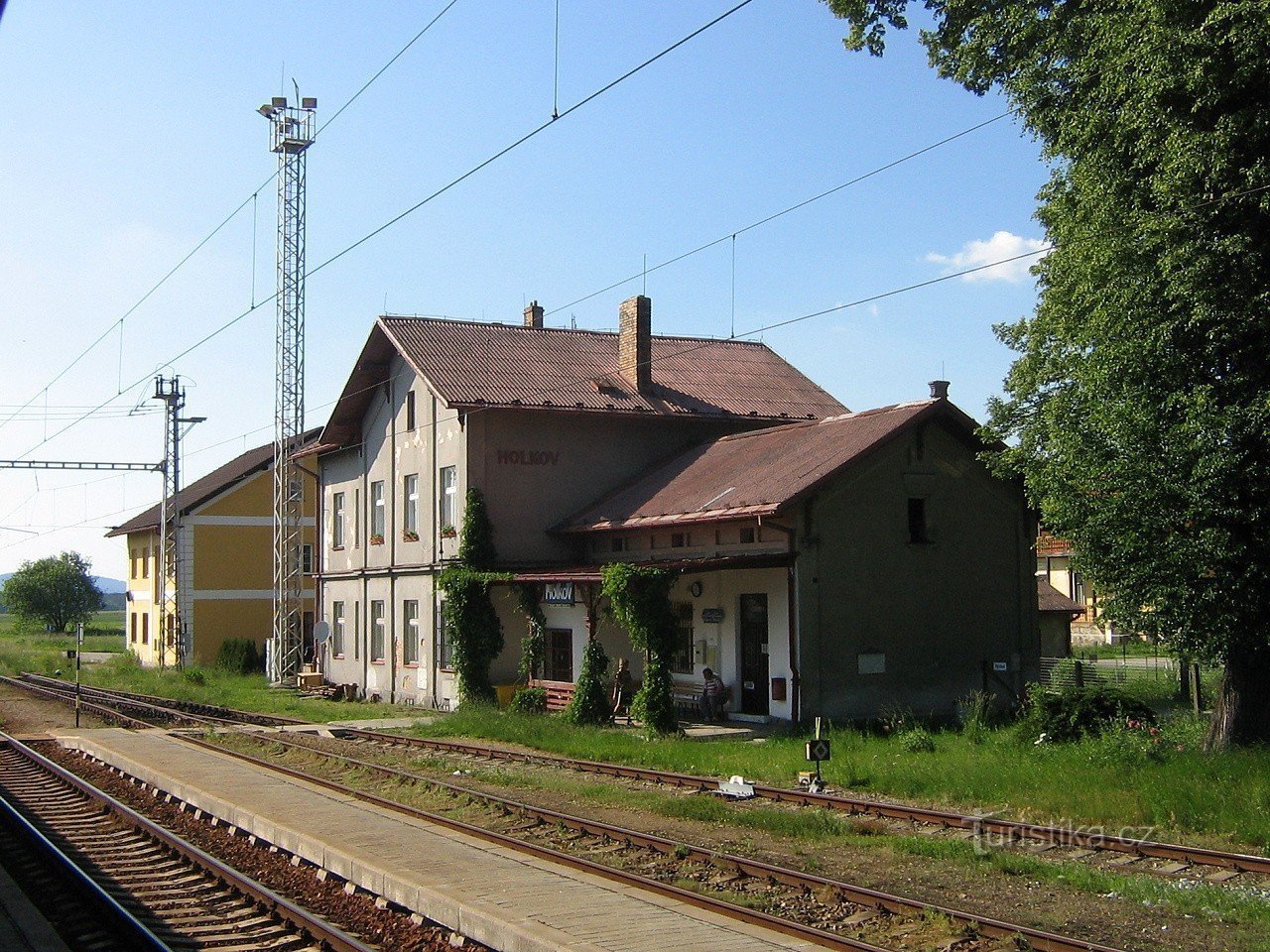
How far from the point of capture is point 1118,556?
15.5 meters

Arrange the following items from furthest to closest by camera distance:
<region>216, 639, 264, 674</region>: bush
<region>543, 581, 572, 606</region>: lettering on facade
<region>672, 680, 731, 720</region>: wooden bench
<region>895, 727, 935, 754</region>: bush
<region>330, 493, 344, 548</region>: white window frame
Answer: <region>216, 639, 264, 674</region>: bush < <region>330, 493, 344, 548</region>: white window frame < <region>543, 581, 572, 606</region>: lettering on facade < <region>672, 680, 731, 720</region>: wooden bench < <region>895, 727, 935, 754</region>: bush

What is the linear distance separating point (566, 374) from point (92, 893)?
20561 millimetres

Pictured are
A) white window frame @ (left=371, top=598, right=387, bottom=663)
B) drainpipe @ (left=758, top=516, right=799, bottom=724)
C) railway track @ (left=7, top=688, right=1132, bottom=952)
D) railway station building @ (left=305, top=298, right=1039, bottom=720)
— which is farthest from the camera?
white window frame @ (left=371, top=598, right=387, bottom=663)

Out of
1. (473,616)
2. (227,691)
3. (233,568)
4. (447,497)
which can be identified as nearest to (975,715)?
(473,616)

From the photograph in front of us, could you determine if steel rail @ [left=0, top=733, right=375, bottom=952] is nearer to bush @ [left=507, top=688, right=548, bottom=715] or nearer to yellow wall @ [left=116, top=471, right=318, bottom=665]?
bush @ [left=507, top=688, right=548, bottom=715]

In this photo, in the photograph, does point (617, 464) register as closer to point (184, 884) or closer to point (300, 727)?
point (300, 727)

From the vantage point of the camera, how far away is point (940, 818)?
41.6 ft

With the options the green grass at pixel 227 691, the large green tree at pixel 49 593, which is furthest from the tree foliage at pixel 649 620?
the large green tree at pixel 49 593

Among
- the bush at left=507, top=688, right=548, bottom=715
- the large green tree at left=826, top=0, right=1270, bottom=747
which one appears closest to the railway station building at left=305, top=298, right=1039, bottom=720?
the bush at left=507, top=688, right=548, bottom=715

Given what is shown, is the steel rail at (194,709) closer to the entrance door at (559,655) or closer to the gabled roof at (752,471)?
the entrance door at (559,655)

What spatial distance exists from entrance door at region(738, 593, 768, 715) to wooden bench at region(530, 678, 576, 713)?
3523 millimetres

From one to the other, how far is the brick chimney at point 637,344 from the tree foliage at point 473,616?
524 cm

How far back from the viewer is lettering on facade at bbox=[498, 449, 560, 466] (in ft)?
91.9

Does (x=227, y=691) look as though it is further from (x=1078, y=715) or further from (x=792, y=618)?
(x=1078, y=715)
